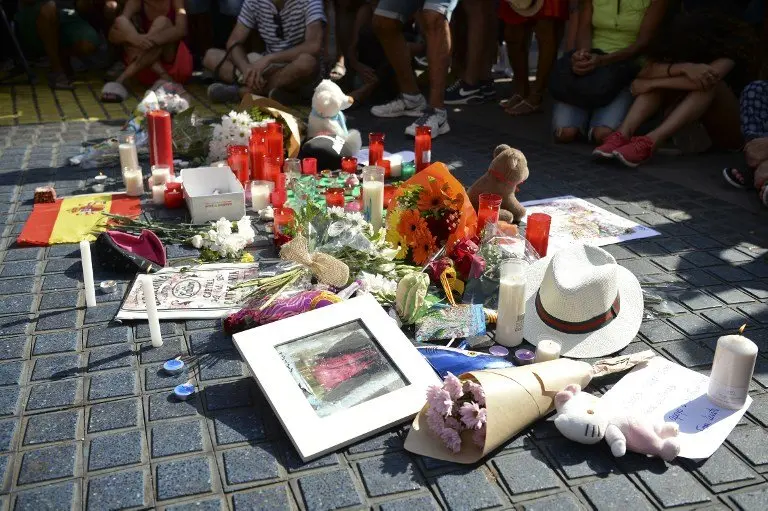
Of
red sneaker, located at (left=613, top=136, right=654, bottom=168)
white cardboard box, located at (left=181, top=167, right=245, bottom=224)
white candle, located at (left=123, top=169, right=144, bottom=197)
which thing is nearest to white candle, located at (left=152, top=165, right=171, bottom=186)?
white candle, located at (left=123, top=169, right=144, bottom=197)

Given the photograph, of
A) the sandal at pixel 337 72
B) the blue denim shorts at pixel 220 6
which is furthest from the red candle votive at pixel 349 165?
the blue denim shorts at pixel 220 6

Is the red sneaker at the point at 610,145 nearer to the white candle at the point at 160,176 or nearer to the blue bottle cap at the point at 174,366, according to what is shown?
the white candle at the point at 160,176

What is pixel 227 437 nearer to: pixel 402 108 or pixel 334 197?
pixel 334 197

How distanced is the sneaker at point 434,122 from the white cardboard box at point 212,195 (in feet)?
6.76

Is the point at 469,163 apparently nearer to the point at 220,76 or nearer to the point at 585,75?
the point at 585,75

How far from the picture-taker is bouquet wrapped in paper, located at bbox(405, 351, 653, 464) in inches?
86.4

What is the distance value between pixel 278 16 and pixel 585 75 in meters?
2.95

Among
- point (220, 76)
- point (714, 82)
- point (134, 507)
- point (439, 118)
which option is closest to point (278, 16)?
point (220, 76)

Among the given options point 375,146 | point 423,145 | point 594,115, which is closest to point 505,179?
point 423,145

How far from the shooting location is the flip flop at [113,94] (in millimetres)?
7074

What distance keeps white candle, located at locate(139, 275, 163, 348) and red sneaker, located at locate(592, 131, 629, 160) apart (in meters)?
3.53

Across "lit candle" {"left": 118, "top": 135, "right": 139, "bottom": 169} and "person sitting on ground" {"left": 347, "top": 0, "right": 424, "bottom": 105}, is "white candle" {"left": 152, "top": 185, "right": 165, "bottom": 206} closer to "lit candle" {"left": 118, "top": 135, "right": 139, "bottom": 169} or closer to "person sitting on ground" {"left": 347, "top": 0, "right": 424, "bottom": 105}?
"lit candle" {"left": 118, "top": 135, "right": 139, "bottom": 169}

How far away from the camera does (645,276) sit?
3.46 meters

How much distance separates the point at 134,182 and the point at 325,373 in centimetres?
251
